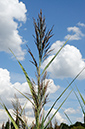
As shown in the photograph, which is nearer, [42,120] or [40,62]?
[42,120]

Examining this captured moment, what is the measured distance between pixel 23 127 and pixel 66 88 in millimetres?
666

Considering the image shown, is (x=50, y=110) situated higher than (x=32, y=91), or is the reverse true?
(x=32, y=91)

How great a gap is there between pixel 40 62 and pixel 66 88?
0.45 m

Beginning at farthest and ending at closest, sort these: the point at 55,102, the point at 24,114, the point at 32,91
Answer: the point at 24,114
the point at 32,91
the point at 55,102

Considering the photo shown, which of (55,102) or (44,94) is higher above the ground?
(44,94)

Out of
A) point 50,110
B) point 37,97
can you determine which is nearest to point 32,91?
point 37,97

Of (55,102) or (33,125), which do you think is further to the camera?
(33,125)

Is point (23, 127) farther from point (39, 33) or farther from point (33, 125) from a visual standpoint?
point (39, 33)

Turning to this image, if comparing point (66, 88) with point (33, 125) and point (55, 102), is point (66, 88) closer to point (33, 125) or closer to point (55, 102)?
point (55, 102)

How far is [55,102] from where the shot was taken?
2010 millimetres

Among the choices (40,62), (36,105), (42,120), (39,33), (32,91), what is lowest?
(42,120)

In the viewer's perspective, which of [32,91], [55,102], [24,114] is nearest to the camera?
[55,102]

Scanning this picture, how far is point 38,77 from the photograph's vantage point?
225 centimetres

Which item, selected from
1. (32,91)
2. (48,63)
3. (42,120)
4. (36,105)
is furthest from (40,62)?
(42,120)
